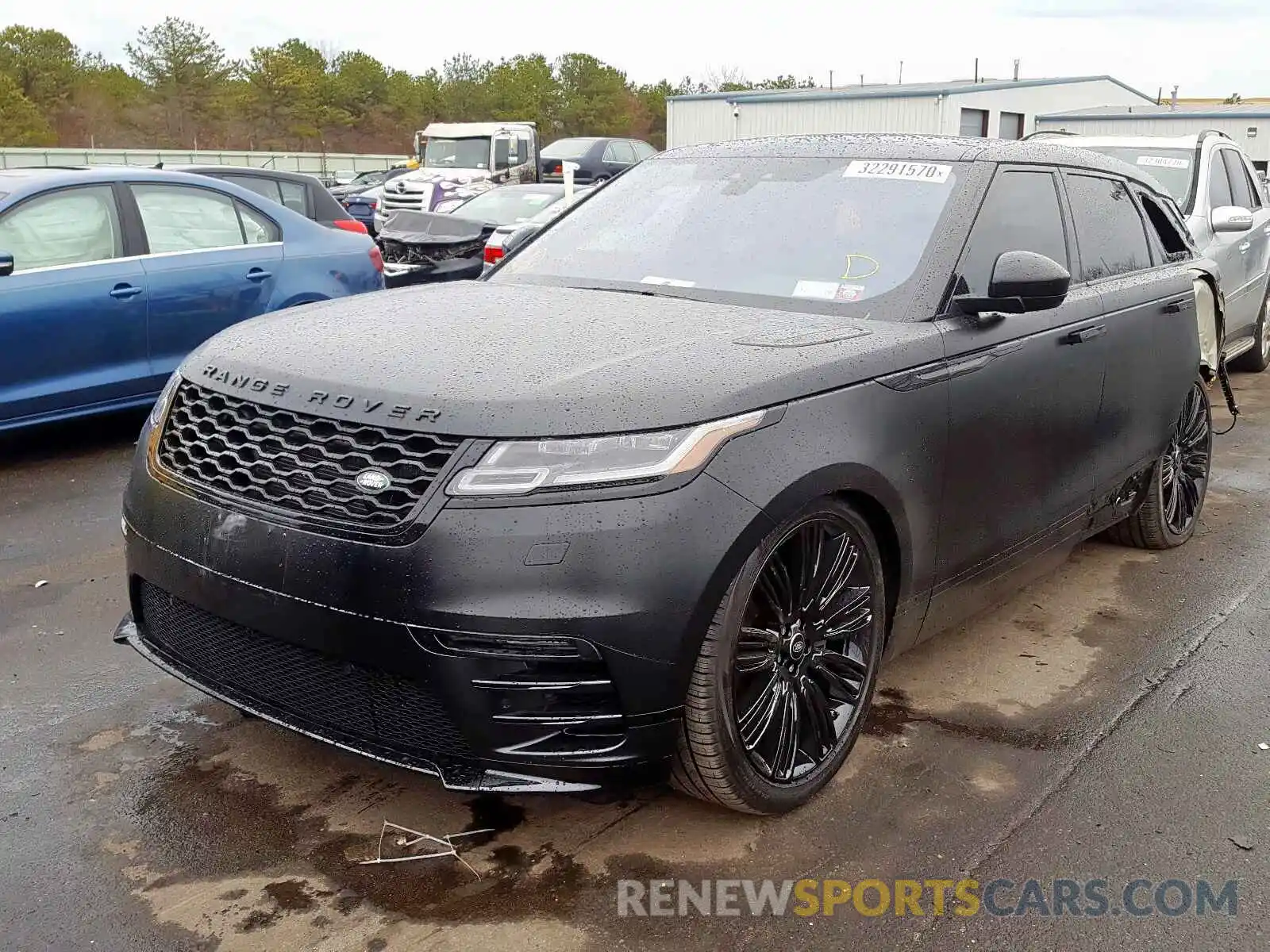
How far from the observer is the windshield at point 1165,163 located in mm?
8648

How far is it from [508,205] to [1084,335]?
11.5 m

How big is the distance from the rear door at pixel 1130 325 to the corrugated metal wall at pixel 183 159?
32.8 meters

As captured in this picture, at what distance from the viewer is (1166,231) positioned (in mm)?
5109

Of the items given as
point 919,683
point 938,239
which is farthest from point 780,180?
point 919,683

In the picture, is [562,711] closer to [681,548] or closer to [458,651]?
[458,651]

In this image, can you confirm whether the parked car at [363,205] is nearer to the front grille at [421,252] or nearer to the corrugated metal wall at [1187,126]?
the front grille at [421,252]

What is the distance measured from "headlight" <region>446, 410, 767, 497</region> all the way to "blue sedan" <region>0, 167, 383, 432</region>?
461 centimetres

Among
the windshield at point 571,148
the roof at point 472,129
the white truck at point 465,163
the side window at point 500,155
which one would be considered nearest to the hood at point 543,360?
the white truck at point 465,163

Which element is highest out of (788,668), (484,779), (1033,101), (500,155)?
(1033,101)

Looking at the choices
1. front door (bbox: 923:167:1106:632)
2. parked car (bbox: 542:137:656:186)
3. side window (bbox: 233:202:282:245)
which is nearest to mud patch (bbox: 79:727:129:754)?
front door (bbox: 923:167:1106:632)

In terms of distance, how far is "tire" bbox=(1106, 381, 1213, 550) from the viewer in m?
5.09

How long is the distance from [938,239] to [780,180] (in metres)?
0.66

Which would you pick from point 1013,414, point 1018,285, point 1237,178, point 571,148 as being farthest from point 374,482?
point 571,148

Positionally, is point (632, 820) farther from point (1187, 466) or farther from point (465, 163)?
point (465, 163)
